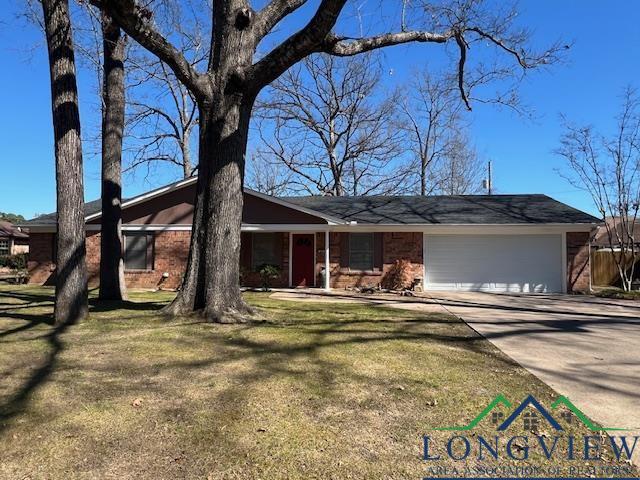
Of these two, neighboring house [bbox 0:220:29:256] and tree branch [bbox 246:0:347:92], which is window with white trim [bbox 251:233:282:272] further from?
neighboring house [bbox 0:220:29:256]

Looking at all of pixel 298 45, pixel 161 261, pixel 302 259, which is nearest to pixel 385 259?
pixel 302 259

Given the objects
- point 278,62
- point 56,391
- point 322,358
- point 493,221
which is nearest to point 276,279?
point 493,221

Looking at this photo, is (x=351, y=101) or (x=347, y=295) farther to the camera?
(x=351, y=101)

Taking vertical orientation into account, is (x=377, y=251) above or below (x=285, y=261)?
above

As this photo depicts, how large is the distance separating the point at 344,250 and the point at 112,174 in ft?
27.7

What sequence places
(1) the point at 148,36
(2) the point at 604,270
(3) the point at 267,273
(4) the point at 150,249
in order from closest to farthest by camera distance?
(1) the point at 148,36
(3) the point at 267,273
(4) the point at 150,249
(2) the point at 604,270

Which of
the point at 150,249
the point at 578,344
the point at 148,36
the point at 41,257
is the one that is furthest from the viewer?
the point at 41,257

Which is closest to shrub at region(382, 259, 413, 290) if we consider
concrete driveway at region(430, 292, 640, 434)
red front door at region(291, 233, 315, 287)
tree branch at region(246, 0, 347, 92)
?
red front door at region(291, 233, 315, 287)

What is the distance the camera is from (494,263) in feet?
55.7

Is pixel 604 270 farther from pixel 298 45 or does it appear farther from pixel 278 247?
pixel 298 45

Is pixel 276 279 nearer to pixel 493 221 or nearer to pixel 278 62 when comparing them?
pixel 493 221

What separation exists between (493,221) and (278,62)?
37.9 feet

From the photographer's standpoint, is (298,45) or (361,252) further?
(361,252)

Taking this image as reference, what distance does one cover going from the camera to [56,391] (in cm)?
432
